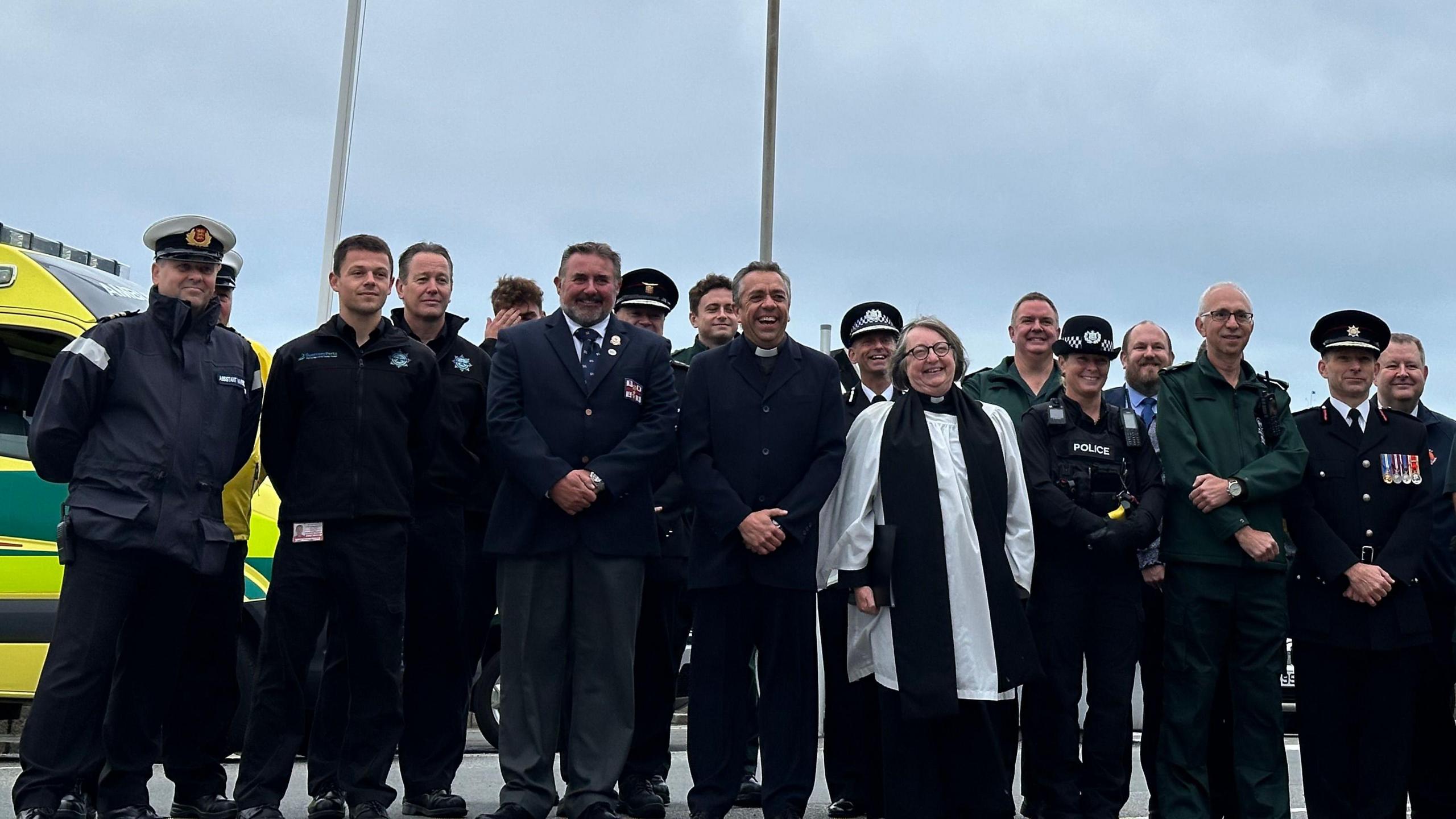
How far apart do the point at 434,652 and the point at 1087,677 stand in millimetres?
2754

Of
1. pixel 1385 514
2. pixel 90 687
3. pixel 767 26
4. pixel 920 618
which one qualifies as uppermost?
pixel 767 26

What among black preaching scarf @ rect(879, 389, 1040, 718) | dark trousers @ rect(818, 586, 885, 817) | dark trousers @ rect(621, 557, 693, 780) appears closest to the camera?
black preaching scarf @ rect(879, 389, 1040, 718)

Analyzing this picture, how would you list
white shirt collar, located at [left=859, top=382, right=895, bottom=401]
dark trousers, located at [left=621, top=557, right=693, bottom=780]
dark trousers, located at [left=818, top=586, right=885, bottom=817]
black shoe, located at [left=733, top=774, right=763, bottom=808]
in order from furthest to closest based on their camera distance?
white shirt collar, located at [left=859, top=382, right=895, bottom=401] → black shoe, located at [left=733, top=774, right=763, bottom=808] → dark trousers, located at [left=621, top=557, right=693, bottom=780] → dark trousers, located at [left=818, top=586, right=885, bottom=817]

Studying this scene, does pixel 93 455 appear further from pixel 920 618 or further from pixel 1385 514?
pixel 1385 514

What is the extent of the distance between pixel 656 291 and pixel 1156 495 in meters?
2.69

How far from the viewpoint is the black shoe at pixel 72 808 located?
543 centimetres

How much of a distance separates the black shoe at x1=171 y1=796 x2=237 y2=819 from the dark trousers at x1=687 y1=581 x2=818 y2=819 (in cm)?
177

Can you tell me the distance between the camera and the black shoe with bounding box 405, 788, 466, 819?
6.14 metres

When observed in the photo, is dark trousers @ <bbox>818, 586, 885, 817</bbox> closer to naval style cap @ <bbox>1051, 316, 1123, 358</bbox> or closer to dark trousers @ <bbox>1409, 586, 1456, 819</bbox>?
naval style cap @ <bbox>1051, 316, 1123, 358</bbox>

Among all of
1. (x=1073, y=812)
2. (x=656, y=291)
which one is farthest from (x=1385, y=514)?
(x=656, y=291)

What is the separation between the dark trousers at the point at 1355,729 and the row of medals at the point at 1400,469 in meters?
0.71

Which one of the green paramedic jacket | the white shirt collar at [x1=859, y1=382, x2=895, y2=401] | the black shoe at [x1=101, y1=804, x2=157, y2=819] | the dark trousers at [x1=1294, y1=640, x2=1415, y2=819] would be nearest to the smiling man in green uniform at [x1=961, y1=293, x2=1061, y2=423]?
the white shirt collar at [x1=859, y1=382, x2=895, y2=401]

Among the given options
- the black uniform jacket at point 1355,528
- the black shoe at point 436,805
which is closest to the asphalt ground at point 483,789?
the black shoe at point 436,805

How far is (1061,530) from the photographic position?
619 centimetres
